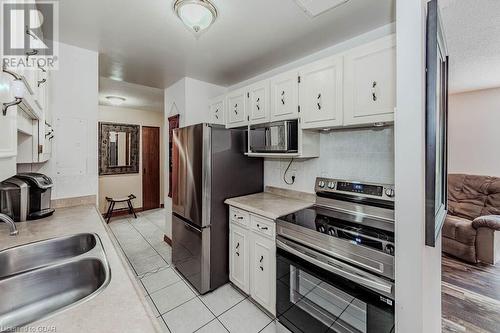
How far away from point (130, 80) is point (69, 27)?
1.32m

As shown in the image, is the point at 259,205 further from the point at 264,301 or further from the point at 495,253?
the point at 495,253

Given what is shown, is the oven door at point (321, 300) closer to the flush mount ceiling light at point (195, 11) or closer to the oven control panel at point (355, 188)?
the oven control panel at point (355, 188)

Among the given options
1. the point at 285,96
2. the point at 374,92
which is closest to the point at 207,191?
the point at 285,96

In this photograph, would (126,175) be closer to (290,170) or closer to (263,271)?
(290,170)

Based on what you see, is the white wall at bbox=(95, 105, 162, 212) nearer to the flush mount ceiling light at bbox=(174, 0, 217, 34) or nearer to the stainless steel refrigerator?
the stainless steel refrigerator

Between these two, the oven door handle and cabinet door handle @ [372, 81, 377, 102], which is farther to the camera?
cabinet door handle @ [372, 81, 377, 102]

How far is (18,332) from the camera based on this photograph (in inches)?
23.4

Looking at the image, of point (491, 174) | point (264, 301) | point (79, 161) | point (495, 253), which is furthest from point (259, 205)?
point (491, 174)

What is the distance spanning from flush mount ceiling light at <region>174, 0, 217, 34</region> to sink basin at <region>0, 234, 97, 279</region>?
1565 mm

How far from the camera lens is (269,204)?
2.16 m

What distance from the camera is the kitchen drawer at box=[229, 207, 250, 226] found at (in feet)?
6.94

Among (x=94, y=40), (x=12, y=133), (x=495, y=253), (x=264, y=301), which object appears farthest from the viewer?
(x=495, y=253)

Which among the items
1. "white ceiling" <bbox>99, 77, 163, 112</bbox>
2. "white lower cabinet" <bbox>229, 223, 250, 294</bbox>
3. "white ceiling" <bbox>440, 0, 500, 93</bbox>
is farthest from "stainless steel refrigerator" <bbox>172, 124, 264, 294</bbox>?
"white ceiling" <bbox>440, 0, 500, 93</bbox>

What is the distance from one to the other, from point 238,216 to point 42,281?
4.86ft
